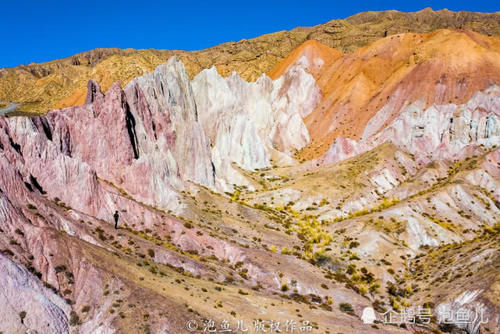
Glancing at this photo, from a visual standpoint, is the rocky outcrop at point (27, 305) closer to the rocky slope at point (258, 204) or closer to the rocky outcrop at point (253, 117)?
the rocky slope at point (258, 204)

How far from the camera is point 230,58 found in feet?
547

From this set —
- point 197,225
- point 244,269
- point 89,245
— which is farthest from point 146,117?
point 89,245

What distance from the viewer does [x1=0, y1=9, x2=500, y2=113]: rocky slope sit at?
477ft

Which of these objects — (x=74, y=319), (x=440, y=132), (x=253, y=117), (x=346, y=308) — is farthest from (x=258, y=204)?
(x=74, y=319)

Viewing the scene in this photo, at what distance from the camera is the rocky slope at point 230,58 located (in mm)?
145375

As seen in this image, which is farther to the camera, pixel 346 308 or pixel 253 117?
pixel 253 117

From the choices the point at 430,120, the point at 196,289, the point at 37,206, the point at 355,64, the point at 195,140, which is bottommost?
the point at 196,289

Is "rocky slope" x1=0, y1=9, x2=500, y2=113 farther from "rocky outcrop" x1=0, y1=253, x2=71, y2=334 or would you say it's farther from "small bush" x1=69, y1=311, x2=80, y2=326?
"small bush" x1=69, y1=311, x2=80, y2=326

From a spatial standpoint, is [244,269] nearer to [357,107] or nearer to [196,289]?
[196,289]

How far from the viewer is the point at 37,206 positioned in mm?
34562

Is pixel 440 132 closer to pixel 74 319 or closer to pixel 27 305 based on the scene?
pixel 74 319

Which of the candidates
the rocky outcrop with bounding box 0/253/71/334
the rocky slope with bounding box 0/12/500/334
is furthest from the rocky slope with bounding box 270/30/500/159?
the rocky outcrop with bounding box 0/253/71/334

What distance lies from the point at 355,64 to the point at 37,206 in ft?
322

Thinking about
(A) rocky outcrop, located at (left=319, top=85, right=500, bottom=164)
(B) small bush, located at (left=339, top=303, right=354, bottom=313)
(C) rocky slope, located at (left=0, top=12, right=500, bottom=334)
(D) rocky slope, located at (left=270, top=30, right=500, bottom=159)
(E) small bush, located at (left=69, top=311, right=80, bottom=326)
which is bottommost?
(E) small bush, located at (left=69, top=311, right=80, bottom=326)
